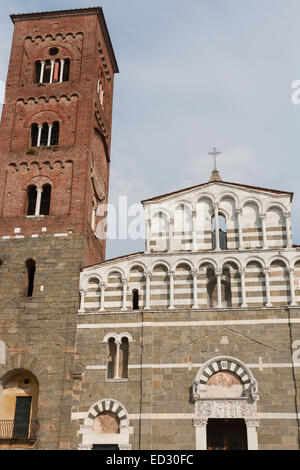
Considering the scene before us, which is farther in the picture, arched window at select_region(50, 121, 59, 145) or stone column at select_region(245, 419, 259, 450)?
arched window at select_region(50, 121, 59, 145)

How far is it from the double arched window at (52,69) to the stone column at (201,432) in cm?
1616

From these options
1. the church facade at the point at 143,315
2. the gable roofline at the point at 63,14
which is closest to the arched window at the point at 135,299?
the church facade at the point at 143,315

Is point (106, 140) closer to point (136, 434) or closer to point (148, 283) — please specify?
point (148, 283)

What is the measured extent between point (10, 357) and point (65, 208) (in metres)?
6.17

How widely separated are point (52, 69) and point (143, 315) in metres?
Answer: 12.9

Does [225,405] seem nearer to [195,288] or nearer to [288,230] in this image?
[195,288]

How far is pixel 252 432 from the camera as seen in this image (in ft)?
62.5

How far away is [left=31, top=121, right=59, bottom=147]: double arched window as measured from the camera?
25703mm

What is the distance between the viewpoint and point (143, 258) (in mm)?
22312

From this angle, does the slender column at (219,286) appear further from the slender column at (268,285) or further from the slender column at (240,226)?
the slender column at (268,285)

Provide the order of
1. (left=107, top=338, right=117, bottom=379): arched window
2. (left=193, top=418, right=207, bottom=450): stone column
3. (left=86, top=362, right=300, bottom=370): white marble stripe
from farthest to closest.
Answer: (left=107, top=338, right=117, bottom=379): arched window < (left=86, top=362, right=300, bottom=370): white marble stripe < (left=193, top=418, right=207, bottom=450): stone column

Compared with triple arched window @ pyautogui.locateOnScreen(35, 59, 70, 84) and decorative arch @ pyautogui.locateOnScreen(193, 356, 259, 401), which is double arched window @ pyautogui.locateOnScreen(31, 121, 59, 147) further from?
decorative arch @ pyautogui.locateOnScreen(193, 356, 259, 401)

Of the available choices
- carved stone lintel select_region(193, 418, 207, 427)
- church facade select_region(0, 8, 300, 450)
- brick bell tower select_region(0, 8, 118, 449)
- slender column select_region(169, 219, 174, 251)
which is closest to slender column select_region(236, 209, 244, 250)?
church facade select_region(0, 8, 300, 450)

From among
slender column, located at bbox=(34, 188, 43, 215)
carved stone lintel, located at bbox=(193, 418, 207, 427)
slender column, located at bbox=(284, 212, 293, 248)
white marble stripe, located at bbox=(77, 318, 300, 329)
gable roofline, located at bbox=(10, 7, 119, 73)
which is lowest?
carved stone lintel, located at bbox=(193, 418, 207, 427)
